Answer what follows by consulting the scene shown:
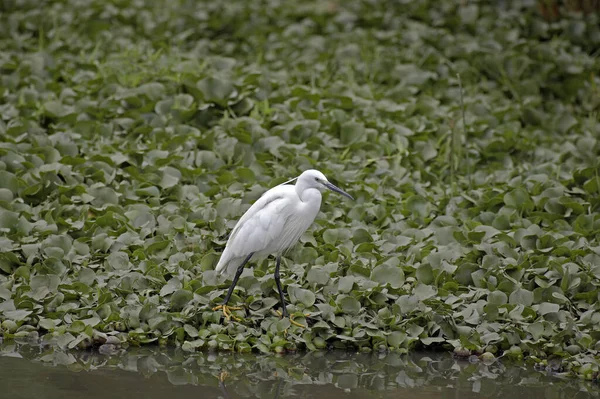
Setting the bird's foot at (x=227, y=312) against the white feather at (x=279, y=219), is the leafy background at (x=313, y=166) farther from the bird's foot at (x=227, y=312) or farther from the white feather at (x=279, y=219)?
the white feather at (x=279, y=219)

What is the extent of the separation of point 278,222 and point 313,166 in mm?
1603

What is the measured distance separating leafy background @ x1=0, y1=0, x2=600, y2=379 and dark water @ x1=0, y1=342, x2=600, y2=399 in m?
0.10

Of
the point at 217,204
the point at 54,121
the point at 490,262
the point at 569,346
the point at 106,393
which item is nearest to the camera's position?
the point at 106,393

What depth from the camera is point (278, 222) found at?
479 cm

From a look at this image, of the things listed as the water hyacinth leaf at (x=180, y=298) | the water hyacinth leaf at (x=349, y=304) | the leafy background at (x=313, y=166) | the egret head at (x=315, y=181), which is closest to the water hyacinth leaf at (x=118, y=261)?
the leafy background at (x=313, y=166)

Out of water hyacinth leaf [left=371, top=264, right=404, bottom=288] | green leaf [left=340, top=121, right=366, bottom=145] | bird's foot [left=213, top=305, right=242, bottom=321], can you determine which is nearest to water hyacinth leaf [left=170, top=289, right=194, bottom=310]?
bird's foot [left=213, top=305, right=242, bottom=321]

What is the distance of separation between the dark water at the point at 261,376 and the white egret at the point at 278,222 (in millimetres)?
401

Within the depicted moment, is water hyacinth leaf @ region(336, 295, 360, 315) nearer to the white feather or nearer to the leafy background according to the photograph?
the leafy background

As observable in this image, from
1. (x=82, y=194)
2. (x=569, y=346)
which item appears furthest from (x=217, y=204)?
(x=569, y=346)

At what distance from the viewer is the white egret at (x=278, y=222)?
4789mm

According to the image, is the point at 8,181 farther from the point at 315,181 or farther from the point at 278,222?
the point at 315,181

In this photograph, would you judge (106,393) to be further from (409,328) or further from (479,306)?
(479,306)

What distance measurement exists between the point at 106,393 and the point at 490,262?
2.42m

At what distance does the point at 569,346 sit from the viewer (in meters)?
4.55
